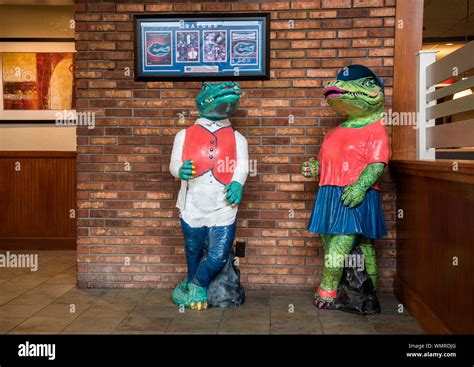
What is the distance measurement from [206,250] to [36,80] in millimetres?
3359

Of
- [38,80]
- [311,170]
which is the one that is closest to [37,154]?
[38,80]

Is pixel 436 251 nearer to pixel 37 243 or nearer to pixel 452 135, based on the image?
pixel 452 135

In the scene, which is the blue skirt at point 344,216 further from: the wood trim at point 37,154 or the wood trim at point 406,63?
the wood trim at point 37,154

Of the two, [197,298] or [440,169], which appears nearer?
[440,169]

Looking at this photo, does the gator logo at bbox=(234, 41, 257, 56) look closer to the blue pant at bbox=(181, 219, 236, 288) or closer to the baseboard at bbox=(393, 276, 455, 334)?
the blue pant at bbox=(181, 219, 236, 288)

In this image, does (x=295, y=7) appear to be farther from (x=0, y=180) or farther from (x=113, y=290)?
(x=0, y=180)

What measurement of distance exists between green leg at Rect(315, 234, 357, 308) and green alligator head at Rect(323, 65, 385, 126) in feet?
2.72

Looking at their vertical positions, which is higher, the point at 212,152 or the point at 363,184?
the point at 212,152

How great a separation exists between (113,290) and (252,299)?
3.84 ft

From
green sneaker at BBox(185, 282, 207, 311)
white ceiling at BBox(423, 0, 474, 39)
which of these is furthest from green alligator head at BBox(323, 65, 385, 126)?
white ceiling at BBox(423, 0, 474, 39)

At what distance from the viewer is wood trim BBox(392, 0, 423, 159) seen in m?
4.11

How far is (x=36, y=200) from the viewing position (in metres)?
6.15

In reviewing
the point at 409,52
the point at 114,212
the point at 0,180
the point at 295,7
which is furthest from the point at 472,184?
the point at 0,180

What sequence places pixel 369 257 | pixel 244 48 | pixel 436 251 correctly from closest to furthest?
pixel 436 251
pixel 369 257
pixel 244 48
